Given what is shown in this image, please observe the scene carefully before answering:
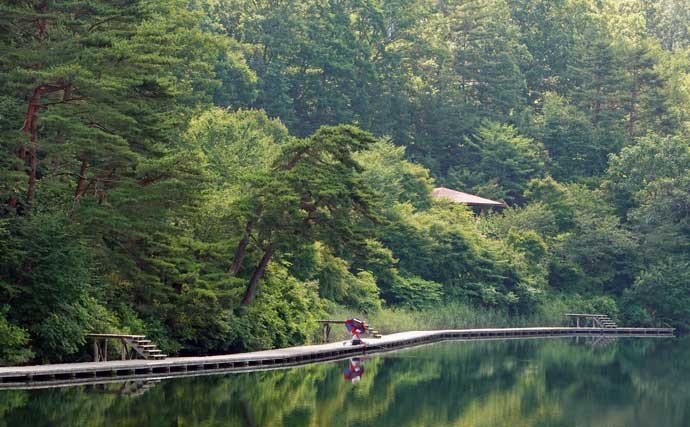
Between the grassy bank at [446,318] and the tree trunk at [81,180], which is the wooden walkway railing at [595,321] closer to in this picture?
the grassy bank at [446,318]

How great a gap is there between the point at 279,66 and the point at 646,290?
2432 cm

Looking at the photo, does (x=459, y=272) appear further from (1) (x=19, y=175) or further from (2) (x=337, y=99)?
(1) (x=19, y=175)

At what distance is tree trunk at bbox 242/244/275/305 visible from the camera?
3572 centimetres

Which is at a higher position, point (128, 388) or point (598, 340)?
point (598, 340)

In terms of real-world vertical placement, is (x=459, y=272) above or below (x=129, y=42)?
below

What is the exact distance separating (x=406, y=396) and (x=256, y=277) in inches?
331

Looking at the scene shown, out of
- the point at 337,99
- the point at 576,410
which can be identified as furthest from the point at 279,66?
the point at 576,410

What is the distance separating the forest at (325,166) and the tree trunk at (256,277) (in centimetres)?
13

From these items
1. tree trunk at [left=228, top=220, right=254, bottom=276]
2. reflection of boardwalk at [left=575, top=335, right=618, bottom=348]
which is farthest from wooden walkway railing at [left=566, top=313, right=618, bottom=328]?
tree trunk at [left=228, top=220, right=254, bottom=276]

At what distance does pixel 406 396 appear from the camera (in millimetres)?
28828

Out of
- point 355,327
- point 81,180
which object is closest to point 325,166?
point 355,327

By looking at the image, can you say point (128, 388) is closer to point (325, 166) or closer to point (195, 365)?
point (195, 365)

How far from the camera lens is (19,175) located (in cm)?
2809

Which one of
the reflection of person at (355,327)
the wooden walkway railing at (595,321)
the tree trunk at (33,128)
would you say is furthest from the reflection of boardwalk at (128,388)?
the wooden walkway railing at (595,321)
